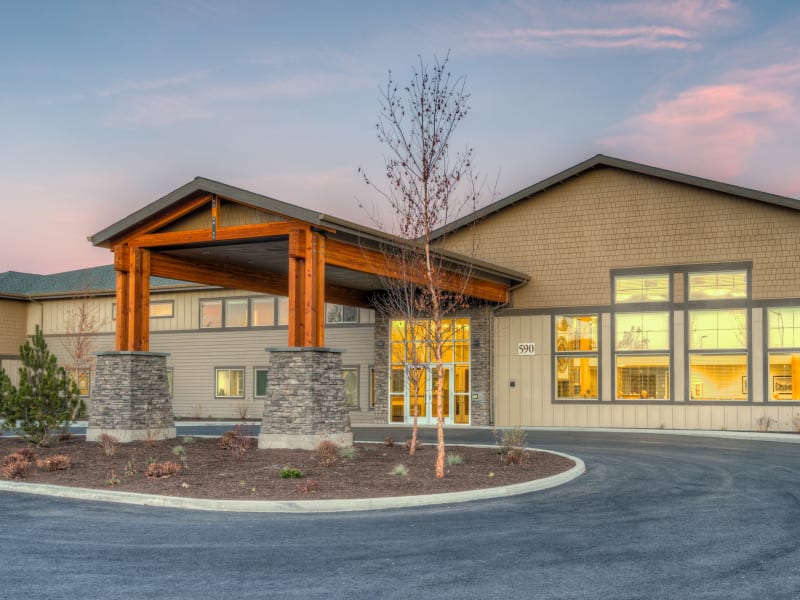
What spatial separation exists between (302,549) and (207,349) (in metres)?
28.2

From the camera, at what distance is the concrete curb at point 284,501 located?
11711 millimetres

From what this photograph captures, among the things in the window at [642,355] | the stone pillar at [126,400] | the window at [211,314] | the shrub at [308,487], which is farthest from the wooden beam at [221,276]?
the shrub at [308,487]

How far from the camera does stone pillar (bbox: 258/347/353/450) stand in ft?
56.7

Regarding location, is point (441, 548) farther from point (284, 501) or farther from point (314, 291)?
point (314, 291)

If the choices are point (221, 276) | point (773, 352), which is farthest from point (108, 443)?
point (773, 352)

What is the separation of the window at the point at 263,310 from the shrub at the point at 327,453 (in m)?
18.4

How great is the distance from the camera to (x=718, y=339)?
25547mm

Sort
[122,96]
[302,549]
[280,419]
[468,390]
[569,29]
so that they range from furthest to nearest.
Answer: [468,390] → [122,96] → [569,29] → [280,419] → [302,549]

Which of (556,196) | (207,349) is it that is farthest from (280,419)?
(207,349)

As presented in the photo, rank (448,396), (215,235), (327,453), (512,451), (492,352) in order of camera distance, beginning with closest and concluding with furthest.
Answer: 1. (327,453)
2. (512,451)
3. (215,235)
4. (492,352)
5. (448,396)

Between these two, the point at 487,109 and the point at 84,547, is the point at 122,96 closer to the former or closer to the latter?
the point at 487,109

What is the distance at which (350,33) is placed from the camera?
763 inches

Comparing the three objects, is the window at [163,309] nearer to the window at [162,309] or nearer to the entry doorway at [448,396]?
the window at [162,309]

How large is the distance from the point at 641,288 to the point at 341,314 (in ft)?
40.0
